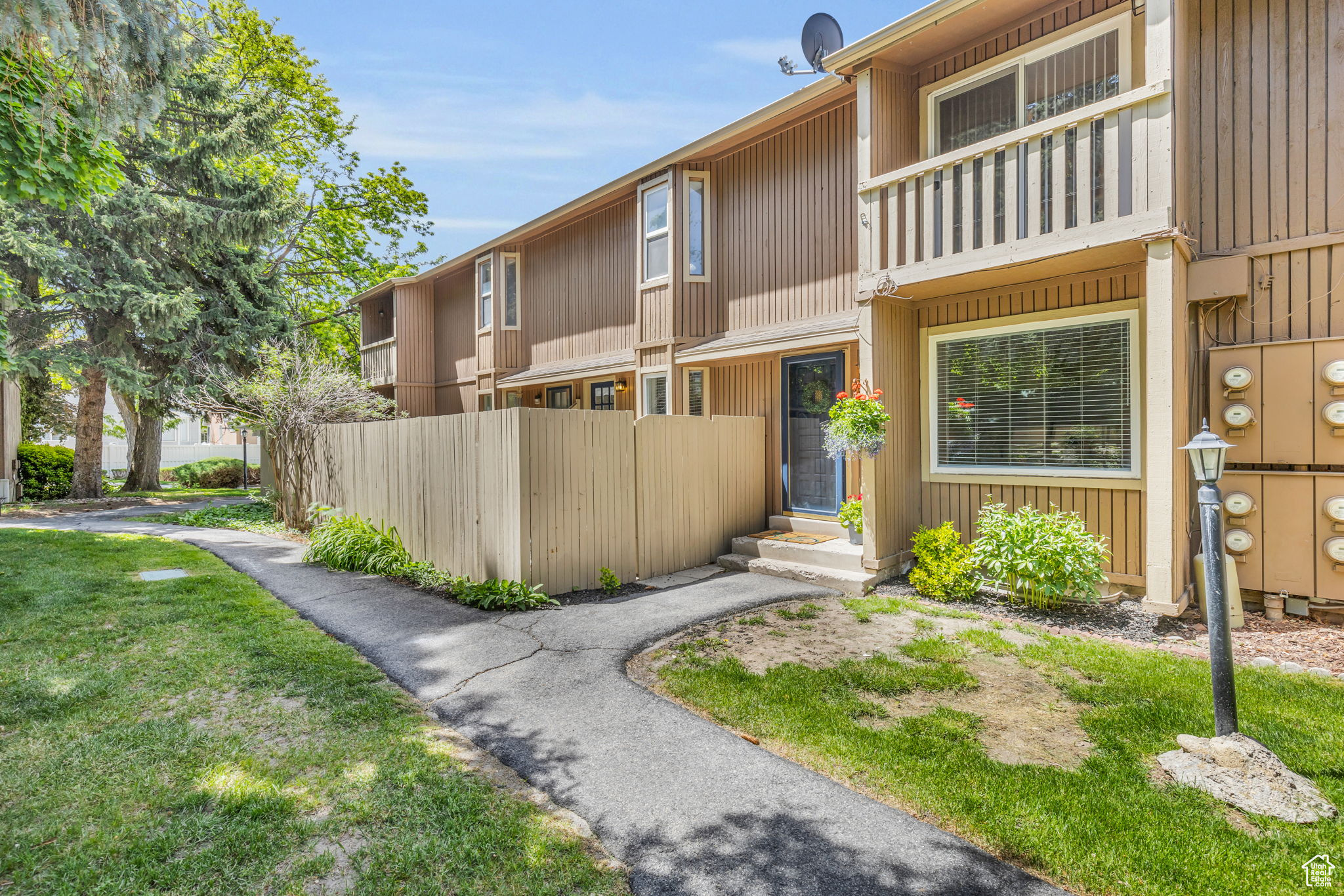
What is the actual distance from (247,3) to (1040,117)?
2204cm

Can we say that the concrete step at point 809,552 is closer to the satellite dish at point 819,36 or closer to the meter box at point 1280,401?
the meter box at point 1280,401

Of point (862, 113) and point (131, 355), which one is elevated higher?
point (862, 113)

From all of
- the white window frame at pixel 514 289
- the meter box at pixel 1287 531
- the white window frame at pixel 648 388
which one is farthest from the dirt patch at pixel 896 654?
the white window frame at pixel 514 289

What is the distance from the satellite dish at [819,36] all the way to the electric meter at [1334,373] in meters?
6.77

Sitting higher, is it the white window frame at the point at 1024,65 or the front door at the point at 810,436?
the white window frame at the point at 1024,65

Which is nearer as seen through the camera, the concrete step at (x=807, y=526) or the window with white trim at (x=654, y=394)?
the concrete step at (x=807, y=526)

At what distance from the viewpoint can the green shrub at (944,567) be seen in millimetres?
6504

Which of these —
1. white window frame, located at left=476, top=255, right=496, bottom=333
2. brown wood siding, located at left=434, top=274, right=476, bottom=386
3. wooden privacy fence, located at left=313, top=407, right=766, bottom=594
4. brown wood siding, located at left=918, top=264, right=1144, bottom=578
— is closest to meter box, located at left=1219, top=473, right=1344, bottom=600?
brown wood siding, located at left=918, top=264, right=1144, bottom=578

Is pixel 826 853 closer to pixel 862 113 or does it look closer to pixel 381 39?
pixel 862 113

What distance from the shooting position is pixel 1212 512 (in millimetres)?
3330

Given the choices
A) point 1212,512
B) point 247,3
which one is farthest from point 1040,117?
point 247,3

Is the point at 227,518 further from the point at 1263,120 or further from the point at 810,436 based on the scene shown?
the point at 1263,120

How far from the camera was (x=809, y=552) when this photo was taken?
7.54 metres

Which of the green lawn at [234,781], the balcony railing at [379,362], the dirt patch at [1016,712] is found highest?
the balcony railing at [379,362]
